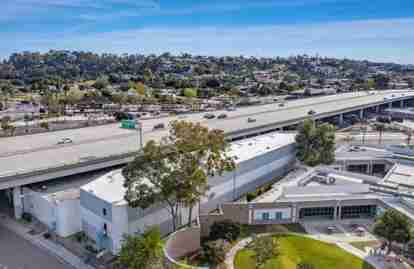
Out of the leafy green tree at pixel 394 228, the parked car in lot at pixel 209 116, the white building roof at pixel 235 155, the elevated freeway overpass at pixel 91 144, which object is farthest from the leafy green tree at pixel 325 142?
the parked car in lot at pixel 209 116

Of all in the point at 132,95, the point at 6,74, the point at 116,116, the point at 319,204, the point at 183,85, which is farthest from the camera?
the point at 6,74

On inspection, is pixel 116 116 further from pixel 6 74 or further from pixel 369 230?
pixel 6 74

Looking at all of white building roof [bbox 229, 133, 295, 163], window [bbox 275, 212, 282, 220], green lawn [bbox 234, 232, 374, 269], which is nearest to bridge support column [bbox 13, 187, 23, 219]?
green lawn [bbox 234, 232, 374, 269]

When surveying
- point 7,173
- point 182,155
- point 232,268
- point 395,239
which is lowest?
point 232,268

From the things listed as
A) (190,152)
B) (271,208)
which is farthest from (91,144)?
(271,208)

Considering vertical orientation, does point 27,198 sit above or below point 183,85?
below

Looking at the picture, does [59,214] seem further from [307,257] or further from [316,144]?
[316,144]

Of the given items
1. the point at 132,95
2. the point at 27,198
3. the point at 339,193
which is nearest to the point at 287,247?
the point at 339,193

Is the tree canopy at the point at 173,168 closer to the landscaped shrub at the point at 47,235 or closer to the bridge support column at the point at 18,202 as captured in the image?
the landscaped shrub at the point at 47,235
